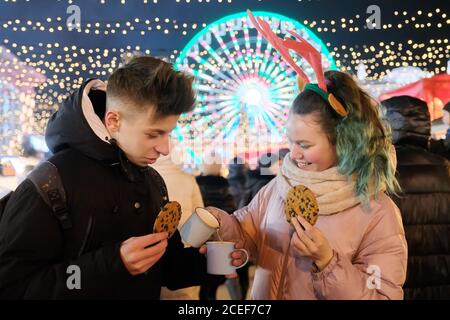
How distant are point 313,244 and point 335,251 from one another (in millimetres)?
95

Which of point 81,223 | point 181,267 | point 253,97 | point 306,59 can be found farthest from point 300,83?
point 253,97

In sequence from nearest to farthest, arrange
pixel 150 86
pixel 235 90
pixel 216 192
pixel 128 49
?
1. pixel 150 86
2. pixel 216 192
3. pixel 235 90
4. pixel 128 49

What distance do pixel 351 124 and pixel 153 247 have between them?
2.08ft

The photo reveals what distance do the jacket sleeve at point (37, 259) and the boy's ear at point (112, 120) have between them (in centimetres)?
23

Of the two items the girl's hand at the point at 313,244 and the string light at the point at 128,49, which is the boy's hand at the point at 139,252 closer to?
the girl's hand at the point at 313,244

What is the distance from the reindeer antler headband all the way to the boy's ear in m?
0.53

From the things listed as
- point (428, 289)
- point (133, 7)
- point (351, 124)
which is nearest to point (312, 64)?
point (351, 124)

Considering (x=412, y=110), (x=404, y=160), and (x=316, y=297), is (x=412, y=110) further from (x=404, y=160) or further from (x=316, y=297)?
(x=316, y=297)

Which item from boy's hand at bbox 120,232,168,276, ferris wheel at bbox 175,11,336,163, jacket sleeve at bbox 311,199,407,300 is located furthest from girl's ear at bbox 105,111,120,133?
ferris wheel at bbox 175,11,336,163

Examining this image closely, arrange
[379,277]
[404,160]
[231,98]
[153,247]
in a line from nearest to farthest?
[153,247]
[379,277]
[404,160]
[231,98]

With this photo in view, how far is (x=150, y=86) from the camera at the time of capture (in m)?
1.08

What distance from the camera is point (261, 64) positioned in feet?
18.1

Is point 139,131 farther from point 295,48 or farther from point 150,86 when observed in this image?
point 295,48

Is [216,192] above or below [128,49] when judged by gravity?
below
